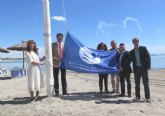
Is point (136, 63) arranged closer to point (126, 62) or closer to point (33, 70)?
point (126, 62)

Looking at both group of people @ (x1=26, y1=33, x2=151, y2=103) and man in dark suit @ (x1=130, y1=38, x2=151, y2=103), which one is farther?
man in dark suit @ (x1=130, y1=38, x2=151, y2=103)

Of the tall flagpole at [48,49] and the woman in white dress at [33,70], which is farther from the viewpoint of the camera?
the tall flagpole at [48,49]

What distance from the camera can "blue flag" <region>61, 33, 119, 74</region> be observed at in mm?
11586

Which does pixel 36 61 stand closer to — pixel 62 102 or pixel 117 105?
pixel 62 102

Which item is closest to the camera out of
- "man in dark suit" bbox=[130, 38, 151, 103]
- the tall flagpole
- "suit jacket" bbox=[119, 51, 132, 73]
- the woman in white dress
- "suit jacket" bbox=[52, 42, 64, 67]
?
the woman in white dress

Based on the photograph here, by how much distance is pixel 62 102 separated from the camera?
9828mm

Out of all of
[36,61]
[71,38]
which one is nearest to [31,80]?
[36,61]

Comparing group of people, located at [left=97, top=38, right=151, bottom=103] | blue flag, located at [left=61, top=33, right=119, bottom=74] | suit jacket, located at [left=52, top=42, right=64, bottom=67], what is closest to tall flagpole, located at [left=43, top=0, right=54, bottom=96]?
suit jacket, located at [left=52, top=42, right=64, bottom=67]

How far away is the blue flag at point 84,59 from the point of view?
11586mm

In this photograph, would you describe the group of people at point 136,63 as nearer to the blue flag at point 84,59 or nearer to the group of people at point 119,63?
the group of people at point 119,63

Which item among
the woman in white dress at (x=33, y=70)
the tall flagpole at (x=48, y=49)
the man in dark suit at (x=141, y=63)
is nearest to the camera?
the woman in white dress at (x=33, y=70)

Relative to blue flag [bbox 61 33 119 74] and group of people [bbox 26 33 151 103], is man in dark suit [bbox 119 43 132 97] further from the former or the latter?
blue flag [bbox 61 33 119 74]

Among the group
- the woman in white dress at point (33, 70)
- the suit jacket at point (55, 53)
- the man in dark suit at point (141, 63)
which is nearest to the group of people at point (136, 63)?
the man in dark suit at point (141, 63)

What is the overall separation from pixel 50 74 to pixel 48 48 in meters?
0.75
